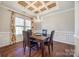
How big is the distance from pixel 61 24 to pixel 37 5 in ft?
1.68

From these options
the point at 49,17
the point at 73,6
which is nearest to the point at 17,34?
the point at 49,17

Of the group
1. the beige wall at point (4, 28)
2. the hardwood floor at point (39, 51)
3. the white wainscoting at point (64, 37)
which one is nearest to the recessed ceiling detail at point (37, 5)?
the beige wall at point (4, 28)

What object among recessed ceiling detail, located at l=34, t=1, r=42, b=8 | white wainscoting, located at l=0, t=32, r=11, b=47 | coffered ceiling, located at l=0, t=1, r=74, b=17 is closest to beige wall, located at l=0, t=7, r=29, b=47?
white wainscoting, located at l=0, t=32, r=11, b=47

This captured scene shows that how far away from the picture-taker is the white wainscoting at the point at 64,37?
1373mm

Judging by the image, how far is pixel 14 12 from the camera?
1.38m

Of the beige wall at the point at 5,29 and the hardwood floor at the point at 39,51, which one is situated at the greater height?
the beige wall at the point at 5,29

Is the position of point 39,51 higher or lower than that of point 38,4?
lower

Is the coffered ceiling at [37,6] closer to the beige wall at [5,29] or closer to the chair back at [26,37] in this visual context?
the beige wall at [5,29]

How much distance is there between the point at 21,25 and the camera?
143cm

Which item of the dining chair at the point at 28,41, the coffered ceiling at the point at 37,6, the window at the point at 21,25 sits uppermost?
the coffered ceiling at the point at 37,6

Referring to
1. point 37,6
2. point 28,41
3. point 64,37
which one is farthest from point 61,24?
point 28,41

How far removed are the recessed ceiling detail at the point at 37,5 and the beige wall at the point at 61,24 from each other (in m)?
0.14

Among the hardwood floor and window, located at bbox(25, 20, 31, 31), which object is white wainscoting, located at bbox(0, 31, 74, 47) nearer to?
the hardwood floor

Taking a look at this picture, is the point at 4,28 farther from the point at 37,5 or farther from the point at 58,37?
the point at 58,37
